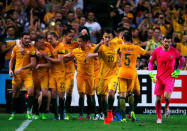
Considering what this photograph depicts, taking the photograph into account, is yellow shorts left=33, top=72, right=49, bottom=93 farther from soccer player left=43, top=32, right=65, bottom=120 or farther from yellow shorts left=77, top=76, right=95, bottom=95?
yellow shorts left=77, top=76, right=95, bottom=95

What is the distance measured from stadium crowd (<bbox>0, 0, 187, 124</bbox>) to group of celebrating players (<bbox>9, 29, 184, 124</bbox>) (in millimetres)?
30

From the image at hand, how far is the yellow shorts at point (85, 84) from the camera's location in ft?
46.0

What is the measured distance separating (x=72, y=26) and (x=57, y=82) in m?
3.89

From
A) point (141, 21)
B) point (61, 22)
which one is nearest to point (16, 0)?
point (61, 22)

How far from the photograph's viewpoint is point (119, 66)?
12.9 meters

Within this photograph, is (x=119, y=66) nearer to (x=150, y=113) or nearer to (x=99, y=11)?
(x=150, y=113)

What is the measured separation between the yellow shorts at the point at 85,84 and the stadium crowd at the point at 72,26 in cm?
3

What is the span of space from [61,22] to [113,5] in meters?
3.17

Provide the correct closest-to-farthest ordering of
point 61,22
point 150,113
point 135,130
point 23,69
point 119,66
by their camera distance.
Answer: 1. point 135,130
2. point 119,66
3. point 23,69
4. point 150,113
5. point 61,22

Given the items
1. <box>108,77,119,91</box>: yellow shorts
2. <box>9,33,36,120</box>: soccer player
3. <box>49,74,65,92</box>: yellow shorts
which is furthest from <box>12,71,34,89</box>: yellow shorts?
<box>108,77,119,91</box>: yellow shorts

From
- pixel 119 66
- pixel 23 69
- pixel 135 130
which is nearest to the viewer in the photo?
pixel 135 130

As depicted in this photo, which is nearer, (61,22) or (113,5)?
(61,22)

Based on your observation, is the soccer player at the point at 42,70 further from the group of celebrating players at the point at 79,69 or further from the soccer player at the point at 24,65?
the soccer player at the point at 24,65

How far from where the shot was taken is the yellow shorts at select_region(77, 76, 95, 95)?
46.0 feet
